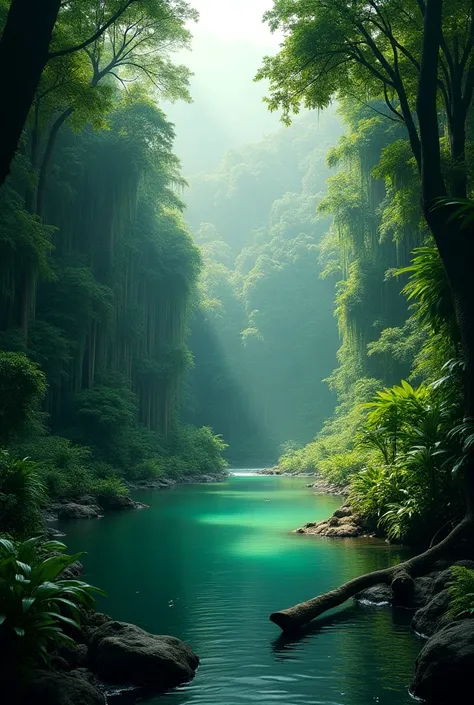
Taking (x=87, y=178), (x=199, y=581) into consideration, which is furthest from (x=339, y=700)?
(x=87, y=178)

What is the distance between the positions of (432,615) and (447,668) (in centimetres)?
157

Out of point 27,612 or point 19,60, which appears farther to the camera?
point 27,612

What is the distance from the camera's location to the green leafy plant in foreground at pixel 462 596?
5176 millimetres

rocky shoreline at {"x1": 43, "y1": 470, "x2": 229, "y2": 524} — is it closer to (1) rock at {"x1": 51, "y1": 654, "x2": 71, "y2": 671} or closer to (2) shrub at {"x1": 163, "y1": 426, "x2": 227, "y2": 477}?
(1) rock at {"x1": 51, "y1": 654, "x2": 71, "y2": 671}

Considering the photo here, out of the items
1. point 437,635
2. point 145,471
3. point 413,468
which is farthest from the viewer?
point 145,471

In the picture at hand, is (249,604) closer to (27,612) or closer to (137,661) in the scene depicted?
(137,661)

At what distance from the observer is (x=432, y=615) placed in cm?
585

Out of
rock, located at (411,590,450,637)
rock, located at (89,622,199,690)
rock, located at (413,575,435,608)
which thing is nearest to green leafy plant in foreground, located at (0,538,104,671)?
rock, located at (89,622,199,690)

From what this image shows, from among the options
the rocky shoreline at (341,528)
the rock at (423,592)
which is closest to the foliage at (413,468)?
the rocky shoreline at (341,528)

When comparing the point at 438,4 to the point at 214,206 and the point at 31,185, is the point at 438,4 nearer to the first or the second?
the point at 31,185

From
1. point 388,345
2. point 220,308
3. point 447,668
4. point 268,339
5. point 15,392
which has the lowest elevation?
point 447,668

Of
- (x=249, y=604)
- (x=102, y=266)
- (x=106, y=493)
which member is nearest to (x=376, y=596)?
(x=249, y=604)

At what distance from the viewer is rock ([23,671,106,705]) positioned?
3.81 meters

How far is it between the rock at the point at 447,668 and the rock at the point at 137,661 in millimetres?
1659
